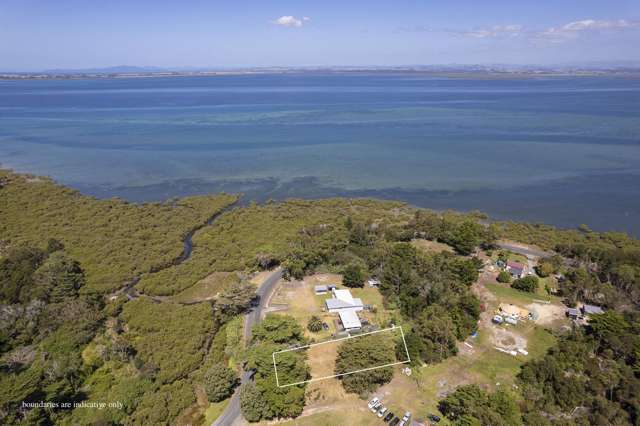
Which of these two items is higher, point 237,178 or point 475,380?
point 237,178

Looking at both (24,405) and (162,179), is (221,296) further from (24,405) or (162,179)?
(162,179)

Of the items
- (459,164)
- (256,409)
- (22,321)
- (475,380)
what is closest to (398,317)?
(475,380)

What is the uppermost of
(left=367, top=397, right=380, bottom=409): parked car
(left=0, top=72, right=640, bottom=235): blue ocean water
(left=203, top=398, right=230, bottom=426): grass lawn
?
(left=0, top=72, right=640, bottom=235): blue ocean water

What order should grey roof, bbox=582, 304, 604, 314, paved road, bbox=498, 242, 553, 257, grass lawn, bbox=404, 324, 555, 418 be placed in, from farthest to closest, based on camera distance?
paved road, bbox=498, 242, 553, 257, grey roof, bbox=582, 304, 604, 314, grass lawn, bbox=404, 324, 555, 418

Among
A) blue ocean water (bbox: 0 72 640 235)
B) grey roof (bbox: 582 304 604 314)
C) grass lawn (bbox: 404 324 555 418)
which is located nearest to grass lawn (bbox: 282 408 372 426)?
grass lawn (bbox: 404 324 555 418)

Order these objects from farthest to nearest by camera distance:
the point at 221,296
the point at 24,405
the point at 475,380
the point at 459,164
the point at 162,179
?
the point at 459,164 → the point at 162,179 → the point at 221,296 → the point at 475,380 → the point at 24,405

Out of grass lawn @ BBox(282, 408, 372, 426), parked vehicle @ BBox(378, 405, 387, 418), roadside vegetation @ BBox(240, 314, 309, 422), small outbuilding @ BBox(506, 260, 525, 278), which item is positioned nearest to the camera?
grass lawn @ BBox(282, 408, 372, 426)

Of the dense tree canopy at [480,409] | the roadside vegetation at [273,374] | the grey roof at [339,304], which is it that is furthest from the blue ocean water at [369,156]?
the dense tree canopy at [480,409]

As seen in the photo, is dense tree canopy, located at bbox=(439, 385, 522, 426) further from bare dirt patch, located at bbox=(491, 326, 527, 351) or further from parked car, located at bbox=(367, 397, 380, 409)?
bare dirt patch, located at bbox=(491, 326, 527, 351)
